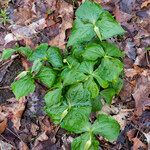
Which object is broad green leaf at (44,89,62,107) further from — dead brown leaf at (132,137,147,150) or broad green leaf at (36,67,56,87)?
dead brown leaf at (132,137,147,150)

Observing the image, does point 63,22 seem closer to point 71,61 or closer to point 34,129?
point 71,61

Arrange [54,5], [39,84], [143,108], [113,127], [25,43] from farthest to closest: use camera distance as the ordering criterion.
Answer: [54,5] < [25,43] < [39,84] < [143,108] < [113,127]

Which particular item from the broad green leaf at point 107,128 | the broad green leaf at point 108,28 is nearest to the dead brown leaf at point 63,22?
the broad green leaf at point 108,28

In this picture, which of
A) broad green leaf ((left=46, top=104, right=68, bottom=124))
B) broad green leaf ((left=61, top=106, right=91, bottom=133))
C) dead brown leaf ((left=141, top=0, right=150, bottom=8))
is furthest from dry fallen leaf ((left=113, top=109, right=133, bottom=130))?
dead brown leaf ((left=141, top=0, right=150, bottom=8))

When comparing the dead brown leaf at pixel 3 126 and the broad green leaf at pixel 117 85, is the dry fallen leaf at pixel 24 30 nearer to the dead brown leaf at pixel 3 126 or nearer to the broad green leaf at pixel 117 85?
the dead brown leaf at pixel 3 126

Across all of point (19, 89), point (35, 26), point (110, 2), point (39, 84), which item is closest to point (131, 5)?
point (110, 2)

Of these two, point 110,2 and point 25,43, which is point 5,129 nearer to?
point 25,43

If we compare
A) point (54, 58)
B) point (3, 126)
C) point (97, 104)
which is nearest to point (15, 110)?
point (3, 126)
